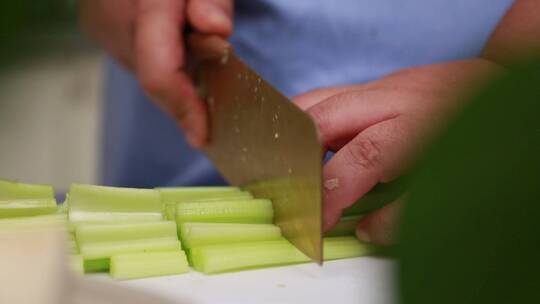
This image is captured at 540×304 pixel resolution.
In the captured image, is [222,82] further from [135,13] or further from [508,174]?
[508,174]

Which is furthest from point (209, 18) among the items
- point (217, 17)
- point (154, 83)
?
point (154, 83)

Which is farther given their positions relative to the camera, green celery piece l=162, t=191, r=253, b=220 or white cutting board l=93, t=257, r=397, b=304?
green celery piece l=162, t=191, r=253, b=220

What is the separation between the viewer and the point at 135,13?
0.90 meters

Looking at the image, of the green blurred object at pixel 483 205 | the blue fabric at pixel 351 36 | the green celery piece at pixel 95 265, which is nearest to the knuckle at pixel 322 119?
the green celery piece at pixel 95 265

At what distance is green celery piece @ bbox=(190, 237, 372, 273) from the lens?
563 mm

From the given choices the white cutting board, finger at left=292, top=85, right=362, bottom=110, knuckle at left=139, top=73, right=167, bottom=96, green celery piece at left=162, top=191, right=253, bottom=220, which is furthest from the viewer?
knuckle at left=139, top=73, right=167, bottom=96

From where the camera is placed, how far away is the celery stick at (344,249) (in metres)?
0.61

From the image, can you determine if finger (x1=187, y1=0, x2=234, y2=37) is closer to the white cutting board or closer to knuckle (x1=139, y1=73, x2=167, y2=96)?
knuckle (x1=139, y1=73, x2=167, y2=96)

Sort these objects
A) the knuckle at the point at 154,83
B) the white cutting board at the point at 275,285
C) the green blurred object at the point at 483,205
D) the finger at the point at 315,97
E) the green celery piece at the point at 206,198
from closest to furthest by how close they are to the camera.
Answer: the green blurred object at the point at 483,205 < the white cutting board at the point at 275,285 < the green celery piece at the point at 206,198 < the finger at the point at 315,97 < the knuckle at the point at 154,83

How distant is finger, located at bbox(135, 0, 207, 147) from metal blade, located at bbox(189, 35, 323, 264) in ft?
0.07

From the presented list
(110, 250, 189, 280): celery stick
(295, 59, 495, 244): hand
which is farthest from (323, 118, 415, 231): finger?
(110, 250, 189, 280): celery stick

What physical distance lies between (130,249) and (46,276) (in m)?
0.14

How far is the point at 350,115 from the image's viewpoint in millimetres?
595

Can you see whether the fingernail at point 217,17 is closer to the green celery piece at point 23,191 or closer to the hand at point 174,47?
the hand at point 174,47
